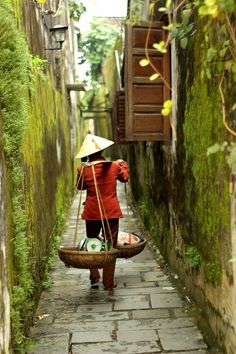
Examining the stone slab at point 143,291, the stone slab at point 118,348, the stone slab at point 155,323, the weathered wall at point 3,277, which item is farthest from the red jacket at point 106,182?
the weathered wall at point 3,277

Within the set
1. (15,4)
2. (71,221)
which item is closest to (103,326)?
(15,4)

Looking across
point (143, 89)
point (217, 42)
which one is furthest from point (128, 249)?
point (217, 42)

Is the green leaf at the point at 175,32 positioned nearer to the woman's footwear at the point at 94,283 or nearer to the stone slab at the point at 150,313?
the stone slab at the point at 150,313

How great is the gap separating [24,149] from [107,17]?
2386cm

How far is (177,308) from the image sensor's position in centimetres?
553

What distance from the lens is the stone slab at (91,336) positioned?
183 inches

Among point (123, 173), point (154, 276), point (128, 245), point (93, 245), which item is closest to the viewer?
point (93, 245)

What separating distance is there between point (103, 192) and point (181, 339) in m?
2.29

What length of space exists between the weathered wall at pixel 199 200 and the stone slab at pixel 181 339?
0.69 feet

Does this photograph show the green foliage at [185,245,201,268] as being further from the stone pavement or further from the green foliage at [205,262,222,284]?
the stone pavement

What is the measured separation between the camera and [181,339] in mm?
4617

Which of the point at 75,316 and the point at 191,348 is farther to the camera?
the point at 75,316

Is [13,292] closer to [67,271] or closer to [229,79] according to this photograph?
[229,79]

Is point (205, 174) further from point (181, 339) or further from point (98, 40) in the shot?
point (98, 40)
